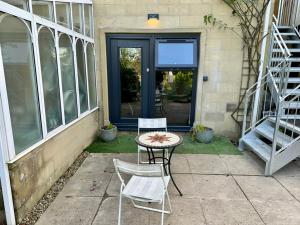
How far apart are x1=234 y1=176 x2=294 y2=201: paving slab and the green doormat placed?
1.03 meters

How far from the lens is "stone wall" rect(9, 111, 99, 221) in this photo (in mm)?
2391

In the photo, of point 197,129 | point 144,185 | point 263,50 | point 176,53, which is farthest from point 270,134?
point 144,185

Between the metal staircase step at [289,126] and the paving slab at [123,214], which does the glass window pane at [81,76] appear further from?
the metal staircase step at [289,126]

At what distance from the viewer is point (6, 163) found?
2.22 m

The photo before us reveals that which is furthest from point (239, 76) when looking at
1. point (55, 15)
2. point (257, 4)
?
point (55, 15)

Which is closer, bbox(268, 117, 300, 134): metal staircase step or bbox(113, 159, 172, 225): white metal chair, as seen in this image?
bbox(113, 159, 172, 225): white metal chair

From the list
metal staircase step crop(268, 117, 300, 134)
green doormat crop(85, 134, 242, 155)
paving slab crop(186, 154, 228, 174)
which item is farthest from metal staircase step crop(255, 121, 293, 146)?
paving slab crop(186, 154, 228, 174)

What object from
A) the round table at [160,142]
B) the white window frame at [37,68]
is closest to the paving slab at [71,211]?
the white window frame at [37,68]

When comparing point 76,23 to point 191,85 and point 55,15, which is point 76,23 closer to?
point 55,15

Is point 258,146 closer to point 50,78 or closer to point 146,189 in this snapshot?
point 146,189

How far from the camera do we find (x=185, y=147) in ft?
15.3

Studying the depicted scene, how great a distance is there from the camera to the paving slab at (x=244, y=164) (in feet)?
12.0

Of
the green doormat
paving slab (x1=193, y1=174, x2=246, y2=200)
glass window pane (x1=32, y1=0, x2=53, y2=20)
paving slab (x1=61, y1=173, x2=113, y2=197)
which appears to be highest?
glass window pane (x1=32, y1=0, x2=53, y2=20)

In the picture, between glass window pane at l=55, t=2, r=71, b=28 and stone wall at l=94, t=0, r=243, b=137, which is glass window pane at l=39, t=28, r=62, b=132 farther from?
stone wall at l=94, t=0, r=243, b=137
